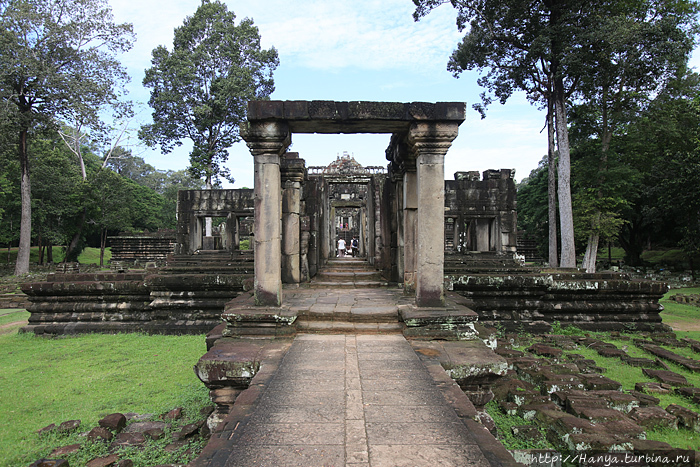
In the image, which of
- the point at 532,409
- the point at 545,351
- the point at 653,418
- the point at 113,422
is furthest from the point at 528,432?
the point at 113,422

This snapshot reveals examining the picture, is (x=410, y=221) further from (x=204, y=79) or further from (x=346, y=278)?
(x=204, y=79)

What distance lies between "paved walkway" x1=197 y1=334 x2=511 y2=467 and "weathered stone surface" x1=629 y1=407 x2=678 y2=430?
1919 mm

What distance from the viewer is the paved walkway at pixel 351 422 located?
7.04 ft

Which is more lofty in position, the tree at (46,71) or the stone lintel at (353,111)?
the tree at (46,71)

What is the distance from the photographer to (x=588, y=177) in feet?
60.9

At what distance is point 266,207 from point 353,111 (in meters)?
1.57

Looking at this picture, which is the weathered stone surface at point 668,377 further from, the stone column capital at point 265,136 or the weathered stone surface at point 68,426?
the weathered stone surface at point 68,426

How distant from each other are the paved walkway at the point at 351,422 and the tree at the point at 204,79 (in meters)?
20.1

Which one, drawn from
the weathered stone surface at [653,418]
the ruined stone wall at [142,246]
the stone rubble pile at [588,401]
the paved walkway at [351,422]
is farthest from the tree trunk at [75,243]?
the weathered stone surface at [653,418]

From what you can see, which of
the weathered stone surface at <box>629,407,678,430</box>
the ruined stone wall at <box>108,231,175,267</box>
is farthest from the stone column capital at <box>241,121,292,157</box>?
the ruined stone wall at <box>108,231,175,267</box>

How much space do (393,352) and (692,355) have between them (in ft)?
17.1

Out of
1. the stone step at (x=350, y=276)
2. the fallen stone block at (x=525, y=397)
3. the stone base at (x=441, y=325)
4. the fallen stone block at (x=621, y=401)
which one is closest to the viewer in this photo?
the fallen stone block at (x=621, y=401)

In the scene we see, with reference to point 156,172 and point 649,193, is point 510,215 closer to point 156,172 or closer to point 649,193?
point 649,193

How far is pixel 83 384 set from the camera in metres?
4.74
